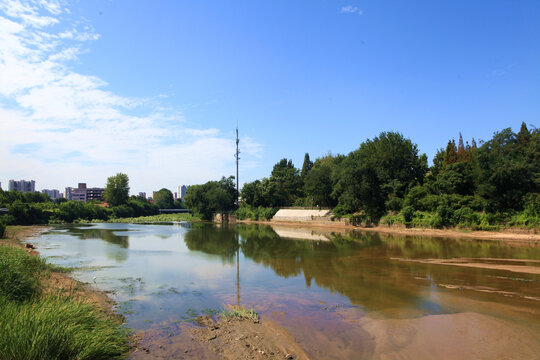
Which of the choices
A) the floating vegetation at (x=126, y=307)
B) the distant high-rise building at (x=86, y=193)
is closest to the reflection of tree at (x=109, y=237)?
the floating vegetation at (x=126, y=307)

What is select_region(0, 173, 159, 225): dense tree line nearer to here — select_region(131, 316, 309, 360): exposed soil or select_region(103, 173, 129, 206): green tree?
select_region(103, 173, 129, 206): green tree

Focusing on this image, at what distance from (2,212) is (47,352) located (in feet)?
203

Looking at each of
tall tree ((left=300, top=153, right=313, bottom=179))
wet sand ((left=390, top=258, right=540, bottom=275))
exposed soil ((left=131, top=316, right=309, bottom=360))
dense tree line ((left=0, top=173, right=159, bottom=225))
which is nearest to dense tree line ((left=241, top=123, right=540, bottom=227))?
wet sand ((left=390, top=258, right=540, bottom=275))

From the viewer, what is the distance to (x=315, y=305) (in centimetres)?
977

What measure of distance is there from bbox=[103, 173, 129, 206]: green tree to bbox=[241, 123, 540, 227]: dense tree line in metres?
67.0

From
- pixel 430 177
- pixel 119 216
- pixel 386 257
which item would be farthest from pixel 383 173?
pixel 119 216

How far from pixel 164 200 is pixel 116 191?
1657 inches

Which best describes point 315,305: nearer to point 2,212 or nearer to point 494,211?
point 494,211

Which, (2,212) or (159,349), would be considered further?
(2,212)

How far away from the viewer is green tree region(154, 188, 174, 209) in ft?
452

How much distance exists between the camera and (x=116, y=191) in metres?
98.7

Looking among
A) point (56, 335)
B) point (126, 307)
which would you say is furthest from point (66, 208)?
point (56, 335)

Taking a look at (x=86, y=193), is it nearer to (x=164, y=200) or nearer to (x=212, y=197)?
(x=164, y=200)

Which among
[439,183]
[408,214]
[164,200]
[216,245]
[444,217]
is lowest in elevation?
[216,245]
